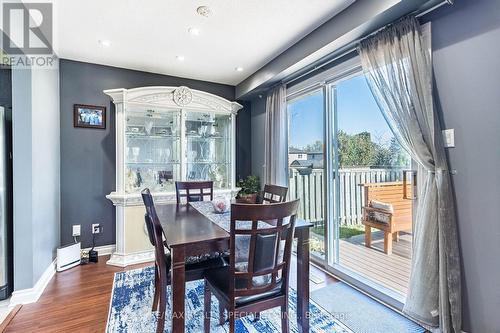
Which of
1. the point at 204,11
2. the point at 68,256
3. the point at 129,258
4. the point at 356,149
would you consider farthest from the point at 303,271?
the point at 68,256

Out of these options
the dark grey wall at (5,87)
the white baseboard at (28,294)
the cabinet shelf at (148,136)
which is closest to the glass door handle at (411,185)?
the cabinet shelf at (148,136)

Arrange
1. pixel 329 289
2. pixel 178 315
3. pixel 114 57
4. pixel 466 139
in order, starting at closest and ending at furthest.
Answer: pixel 178 315 < pixel 466 139 < pixel 329 289 < pixel 114 57

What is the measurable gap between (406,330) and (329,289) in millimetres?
720

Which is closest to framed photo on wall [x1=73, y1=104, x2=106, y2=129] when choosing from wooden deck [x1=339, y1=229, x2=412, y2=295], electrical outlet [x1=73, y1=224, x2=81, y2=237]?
electrical outlet [x1=73, y1=224, x2=81, y2=237]

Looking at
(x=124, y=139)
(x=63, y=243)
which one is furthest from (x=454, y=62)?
(x=63, y=243)

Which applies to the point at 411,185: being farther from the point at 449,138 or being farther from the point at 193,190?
the point at 193,190

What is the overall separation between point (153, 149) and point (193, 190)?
42.6 inches

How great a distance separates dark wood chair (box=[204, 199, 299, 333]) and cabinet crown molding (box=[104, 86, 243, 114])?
2616 mm

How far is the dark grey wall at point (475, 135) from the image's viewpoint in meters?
1.55

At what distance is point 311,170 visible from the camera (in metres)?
3.20

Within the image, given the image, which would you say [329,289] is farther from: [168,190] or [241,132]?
[241,132]

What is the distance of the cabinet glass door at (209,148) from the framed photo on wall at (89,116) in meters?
1.13

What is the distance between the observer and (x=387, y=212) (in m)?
2.42

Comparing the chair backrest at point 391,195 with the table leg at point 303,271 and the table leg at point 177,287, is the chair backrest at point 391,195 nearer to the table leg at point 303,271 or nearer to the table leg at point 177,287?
the table leg at point 303,271
